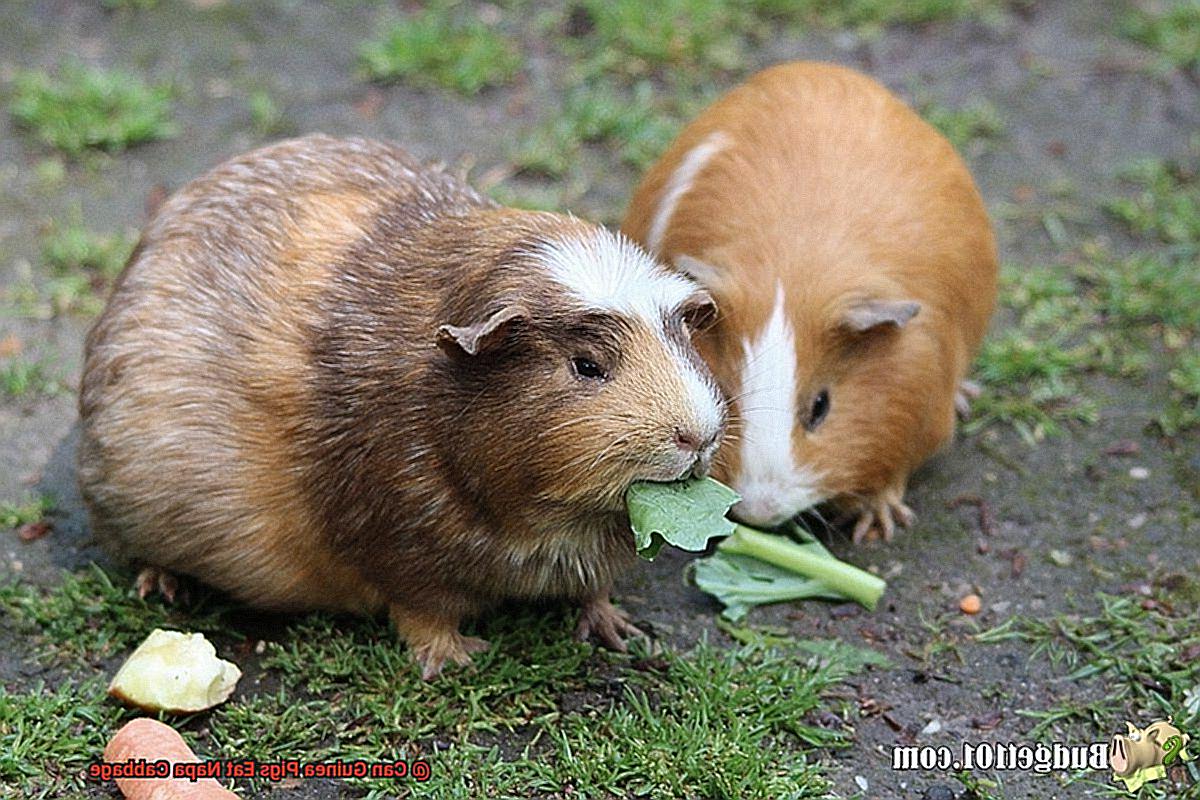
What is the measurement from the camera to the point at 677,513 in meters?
3.29

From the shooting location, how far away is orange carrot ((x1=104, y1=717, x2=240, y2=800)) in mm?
3352

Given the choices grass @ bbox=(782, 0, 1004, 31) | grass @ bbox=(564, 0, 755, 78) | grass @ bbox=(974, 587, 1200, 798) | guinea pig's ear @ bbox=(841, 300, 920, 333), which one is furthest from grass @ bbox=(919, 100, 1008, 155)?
grass @ bbox=(974, 587, 1200, 798)

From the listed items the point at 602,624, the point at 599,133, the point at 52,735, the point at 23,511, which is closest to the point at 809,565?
the point at 602,624

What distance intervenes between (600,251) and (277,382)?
95cm

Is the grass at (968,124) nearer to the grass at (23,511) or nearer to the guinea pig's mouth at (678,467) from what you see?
the guinea pig's mouth at (678,467)

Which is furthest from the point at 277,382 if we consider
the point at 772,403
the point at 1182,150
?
the point at 1182,150

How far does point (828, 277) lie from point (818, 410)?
0.39 metres

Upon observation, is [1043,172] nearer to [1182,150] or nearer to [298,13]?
[1182,150]

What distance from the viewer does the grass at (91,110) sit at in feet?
20.0

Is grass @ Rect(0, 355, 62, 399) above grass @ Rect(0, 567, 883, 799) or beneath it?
above

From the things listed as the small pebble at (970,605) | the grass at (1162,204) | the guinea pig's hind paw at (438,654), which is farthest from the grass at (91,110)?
the grass at (1162,204)

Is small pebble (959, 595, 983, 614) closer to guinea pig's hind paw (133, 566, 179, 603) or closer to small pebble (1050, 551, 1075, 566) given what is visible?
small pebble (1050, 551, 1075, 566)

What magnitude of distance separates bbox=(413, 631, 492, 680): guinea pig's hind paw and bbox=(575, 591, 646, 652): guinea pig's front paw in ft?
1.08

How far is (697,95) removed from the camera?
651 cm
